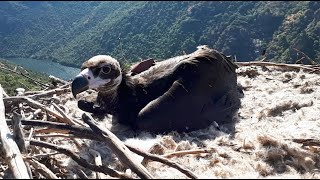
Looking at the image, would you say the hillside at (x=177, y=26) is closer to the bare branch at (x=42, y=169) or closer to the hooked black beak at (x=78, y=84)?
the hooked black beak at (x=78, y=84)

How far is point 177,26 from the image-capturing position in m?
61.8

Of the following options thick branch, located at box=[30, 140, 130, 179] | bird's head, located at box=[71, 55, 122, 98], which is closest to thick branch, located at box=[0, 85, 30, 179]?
thick branch, located at box=[30, 140, 130, 179]

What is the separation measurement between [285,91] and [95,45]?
4003cm

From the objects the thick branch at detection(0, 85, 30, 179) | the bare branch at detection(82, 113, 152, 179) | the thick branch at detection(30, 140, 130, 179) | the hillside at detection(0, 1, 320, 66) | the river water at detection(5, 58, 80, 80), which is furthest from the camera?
the hillside at detection(0, 1, 320, 66)

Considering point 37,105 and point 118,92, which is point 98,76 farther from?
point 37,105

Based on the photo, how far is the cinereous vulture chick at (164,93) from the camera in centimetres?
477

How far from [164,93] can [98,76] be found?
80 cm

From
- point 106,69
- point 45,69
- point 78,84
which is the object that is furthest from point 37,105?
point 45,69

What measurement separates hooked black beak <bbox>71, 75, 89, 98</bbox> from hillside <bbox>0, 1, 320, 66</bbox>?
29641mm

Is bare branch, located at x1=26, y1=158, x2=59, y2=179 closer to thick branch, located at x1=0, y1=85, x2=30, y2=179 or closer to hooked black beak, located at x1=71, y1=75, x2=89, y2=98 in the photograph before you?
thick branch, located at x1=0, y1=85, x2=30, y2=179

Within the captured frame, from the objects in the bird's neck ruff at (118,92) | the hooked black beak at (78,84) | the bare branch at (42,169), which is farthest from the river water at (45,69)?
the bare branch at (42,169)

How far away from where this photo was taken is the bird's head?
181 inches

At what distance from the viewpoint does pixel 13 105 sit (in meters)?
5.24

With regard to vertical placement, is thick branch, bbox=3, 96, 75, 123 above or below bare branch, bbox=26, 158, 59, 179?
above
